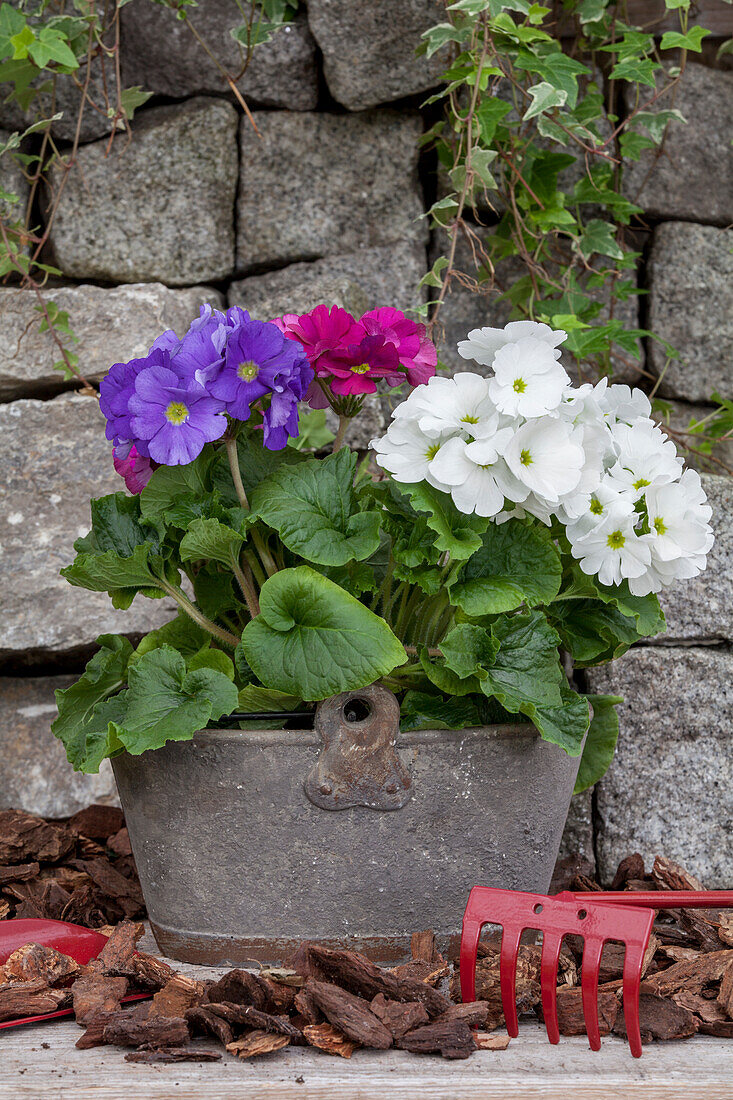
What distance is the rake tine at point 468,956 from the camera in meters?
0.96

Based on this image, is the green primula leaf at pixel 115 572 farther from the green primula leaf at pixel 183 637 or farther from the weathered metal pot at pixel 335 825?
the weathered metal pot at pixel 335 825

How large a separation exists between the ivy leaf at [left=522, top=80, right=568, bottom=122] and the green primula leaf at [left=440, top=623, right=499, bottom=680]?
89 centimetres

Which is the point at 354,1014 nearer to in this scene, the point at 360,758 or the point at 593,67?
the point at 360,758

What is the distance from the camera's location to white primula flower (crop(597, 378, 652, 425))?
1290 mm

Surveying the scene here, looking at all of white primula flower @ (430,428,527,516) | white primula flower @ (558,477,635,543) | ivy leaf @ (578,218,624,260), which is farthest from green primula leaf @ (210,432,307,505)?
ivy leaf @ (578,218,624,260)

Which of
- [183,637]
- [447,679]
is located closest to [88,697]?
[183,637]

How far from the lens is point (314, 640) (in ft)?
3.45

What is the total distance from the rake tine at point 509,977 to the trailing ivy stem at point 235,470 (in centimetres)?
59

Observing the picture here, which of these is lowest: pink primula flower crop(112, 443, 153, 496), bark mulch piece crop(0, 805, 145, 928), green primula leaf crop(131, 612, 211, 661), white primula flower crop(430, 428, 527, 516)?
bark mulch piece crop(0, 805, 145, 928)

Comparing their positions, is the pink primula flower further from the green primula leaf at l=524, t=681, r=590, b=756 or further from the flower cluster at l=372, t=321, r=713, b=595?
the green primula leaf at l=524, t=681, r=590, b=756

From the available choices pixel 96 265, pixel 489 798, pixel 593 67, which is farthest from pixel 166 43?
pixel 489 798

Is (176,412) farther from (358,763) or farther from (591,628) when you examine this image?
(591,628)

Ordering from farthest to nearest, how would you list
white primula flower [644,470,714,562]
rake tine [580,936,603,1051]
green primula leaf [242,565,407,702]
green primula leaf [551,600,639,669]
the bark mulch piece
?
the bark mulch piece
green primula leaf [551,600,639,669]
white primula flower [644,470,714,562]
green primula leaf [242,565,407,702]
rake tine [580,936,603,1051]

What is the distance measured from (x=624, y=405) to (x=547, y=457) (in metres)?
0.28
